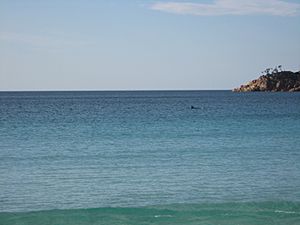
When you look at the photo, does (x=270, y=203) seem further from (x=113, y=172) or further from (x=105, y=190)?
(x=113, y=172)

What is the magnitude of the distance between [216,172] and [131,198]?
244 inches

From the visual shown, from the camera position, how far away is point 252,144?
38.6 m

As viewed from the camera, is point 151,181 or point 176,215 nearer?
point 176,215

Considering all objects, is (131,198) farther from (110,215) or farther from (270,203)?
(270,203)

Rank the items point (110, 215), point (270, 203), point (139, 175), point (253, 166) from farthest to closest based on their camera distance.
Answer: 1. point (253, 166)
2. point (139, 175)
3. point (270, 203)
4. point (110, 215)

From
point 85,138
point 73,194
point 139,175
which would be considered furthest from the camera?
point 85,138

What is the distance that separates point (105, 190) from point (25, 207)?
11.7 ft

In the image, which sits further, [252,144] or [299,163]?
[252,144]

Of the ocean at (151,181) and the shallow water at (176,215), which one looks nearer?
the shallow water at (176,215)

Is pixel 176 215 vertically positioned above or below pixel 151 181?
below

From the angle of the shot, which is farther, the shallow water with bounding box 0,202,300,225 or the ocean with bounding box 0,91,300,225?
the ocean with bounding box 0,91,300,225

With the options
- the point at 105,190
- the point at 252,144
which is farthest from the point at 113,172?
the point at 252,144

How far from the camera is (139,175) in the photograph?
25578mm

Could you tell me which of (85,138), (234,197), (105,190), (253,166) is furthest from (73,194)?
(85,138)
